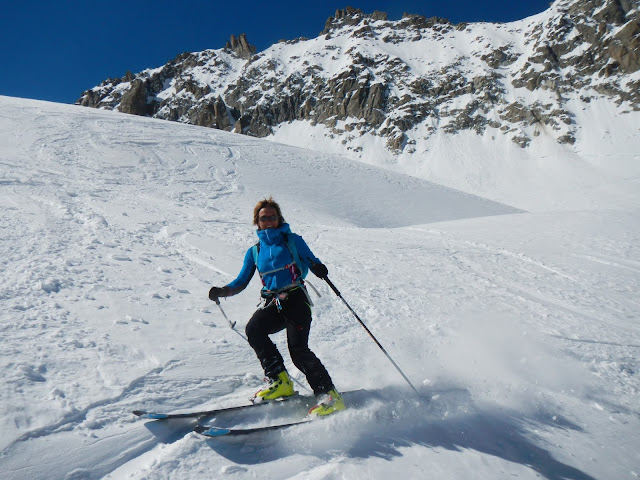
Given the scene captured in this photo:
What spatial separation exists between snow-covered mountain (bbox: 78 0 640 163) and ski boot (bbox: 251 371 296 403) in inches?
3088

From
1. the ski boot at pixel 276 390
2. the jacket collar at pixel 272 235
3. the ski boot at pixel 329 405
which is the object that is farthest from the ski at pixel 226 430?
the jacket collar at pixel 272 235

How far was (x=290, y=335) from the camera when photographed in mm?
3713

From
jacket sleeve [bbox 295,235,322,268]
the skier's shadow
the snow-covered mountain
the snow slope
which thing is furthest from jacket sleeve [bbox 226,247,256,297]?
the snow-covered mountain

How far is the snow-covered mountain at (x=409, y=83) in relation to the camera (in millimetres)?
83312

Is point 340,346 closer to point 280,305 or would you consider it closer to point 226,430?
point 280,305

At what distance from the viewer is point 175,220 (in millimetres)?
11188

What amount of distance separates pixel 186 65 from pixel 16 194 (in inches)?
6242

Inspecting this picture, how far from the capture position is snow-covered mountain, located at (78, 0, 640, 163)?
83.3m

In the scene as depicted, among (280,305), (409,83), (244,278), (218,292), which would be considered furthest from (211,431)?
(409,83)

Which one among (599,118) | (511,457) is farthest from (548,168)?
(511,457)

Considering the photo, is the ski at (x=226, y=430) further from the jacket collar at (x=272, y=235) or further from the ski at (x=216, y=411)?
the jacket collar at (x=272, y=235)

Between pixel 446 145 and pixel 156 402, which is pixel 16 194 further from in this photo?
pixel 446 145

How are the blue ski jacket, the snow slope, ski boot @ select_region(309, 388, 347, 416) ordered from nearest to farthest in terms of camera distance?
1. the snow slope
2. ski boot @ select_region(309, 388, 347, 416)
3. the blue ski jacket

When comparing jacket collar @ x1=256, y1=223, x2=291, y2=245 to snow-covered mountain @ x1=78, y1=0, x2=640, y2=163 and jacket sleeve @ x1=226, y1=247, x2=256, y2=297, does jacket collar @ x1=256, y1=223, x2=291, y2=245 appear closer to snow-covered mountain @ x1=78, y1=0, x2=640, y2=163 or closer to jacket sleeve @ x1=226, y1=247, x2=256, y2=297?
jacket sleeve @ x1=226, y1=247, x2=256, y2=297
